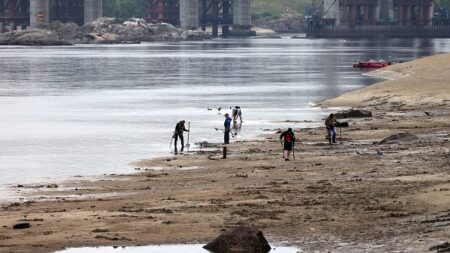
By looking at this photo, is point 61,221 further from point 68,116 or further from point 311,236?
point 68,116

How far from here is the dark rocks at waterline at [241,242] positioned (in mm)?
30297

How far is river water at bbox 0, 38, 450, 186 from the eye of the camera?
6106cm

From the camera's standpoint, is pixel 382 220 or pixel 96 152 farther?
pixel 96 152

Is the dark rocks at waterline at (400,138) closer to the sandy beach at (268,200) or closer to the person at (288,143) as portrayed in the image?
the sandy beach at (268,200)

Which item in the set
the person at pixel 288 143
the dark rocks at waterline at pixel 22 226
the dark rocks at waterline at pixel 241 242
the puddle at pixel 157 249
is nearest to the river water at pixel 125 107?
the person at pixel 288 143

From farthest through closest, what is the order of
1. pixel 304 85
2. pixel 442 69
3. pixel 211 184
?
pixel 304 85 → pixel 442 69 → pixel 211 184

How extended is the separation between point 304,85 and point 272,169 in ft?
283

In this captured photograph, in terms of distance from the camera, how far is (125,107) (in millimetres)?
101438

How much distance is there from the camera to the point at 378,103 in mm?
89500

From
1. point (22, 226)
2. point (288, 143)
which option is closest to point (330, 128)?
point (288, 143)

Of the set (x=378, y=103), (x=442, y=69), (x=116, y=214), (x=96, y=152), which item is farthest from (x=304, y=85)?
(x=116, y=214)

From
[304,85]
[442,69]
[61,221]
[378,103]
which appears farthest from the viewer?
[304,85]

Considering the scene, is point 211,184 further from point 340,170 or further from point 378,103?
point 378,103

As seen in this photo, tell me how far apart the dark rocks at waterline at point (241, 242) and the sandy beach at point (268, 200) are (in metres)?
1.22
